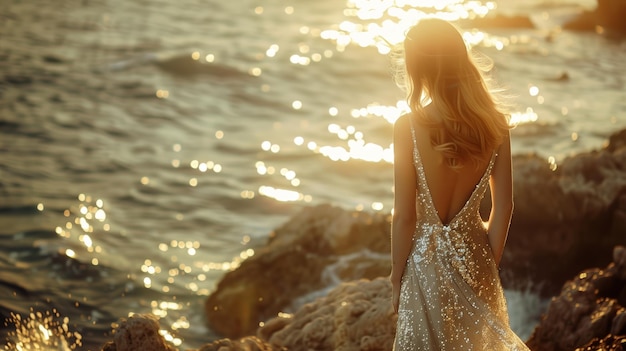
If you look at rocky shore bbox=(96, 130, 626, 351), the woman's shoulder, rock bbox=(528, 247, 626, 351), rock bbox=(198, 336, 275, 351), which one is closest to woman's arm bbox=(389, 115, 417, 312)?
the woman's shoulder

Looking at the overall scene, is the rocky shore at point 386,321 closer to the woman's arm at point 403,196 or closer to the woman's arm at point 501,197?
the woman's arm at point 501,197

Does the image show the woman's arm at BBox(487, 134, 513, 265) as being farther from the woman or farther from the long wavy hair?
the long wavy hair

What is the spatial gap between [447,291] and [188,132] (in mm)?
13230

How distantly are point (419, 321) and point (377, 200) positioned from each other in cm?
1029

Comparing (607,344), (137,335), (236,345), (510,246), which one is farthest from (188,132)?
(607,344)

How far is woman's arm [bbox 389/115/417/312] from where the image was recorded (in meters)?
4.60

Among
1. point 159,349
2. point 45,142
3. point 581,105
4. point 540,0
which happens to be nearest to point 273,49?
point 581,105

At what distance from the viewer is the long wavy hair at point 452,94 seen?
4480 mm

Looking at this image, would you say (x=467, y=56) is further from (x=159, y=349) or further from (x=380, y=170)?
(x=380, y=170)

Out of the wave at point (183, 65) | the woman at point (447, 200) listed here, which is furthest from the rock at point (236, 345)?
the wave at point (183, 65)

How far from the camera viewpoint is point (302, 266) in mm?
10008

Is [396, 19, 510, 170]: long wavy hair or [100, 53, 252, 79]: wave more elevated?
[396, 19, 510, 170]: long wavy hair

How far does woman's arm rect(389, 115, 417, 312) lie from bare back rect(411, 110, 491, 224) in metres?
0.06

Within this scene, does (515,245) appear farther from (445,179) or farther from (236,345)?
(445,179)
